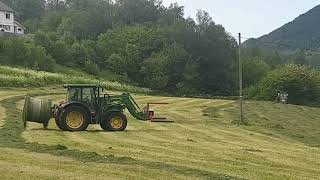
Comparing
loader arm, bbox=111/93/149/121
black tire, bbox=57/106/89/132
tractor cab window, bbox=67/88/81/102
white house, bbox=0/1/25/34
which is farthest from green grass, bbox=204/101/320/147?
white house, bbox=0/1/25/34

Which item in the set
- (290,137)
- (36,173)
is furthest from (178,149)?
(290,137)

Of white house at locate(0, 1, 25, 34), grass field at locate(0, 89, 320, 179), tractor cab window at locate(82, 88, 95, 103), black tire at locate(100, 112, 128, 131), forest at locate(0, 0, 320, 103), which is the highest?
white house at locate(0, 1, 25, 34)

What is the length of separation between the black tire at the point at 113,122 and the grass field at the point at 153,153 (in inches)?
19.5

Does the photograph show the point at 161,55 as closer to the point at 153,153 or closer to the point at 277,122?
the point at 277,122

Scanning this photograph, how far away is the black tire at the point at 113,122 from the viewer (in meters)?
26.5

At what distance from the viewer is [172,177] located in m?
13.6

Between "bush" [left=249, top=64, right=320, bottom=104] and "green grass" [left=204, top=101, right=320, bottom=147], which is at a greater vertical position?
"bush" [left=249, top=64, right=320, bottom=104]

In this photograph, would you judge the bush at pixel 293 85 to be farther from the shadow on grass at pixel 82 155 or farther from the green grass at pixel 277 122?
the shadow on grass at pixel 82 155

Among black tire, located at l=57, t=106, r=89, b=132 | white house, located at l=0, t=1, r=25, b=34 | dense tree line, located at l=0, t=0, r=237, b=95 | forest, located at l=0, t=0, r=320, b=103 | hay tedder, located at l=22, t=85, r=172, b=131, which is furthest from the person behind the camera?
white house, located at l=0, t=1, r=25, b=34

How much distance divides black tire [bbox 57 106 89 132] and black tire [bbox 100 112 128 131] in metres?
0.95

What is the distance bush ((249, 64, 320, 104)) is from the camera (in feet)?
306

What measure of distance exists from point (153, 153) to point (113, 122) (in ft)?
27.8

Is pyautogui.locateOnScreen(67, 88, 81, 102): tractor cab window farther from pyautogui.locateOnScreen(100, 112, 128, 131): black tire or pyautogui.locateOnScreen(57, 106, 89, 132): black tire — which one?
pyautogui.locateOnScreen(100, 112, 128, 131): black tire

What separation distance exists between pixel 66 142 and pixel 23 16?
6394 inches
